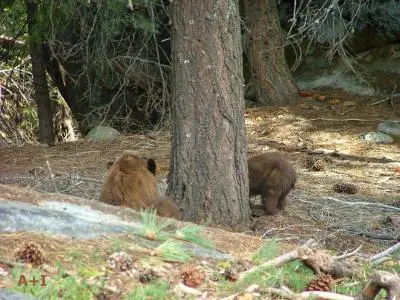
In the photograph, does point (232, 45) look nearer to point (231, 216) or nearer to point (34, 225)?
point (231, 216)

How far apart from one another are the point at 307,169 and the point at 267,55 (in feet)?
13.9

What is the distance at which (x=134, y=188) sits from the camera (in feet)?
24.3

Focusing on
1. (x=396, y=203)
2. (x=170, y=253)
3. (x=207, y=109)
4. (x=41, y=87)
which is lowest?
(x=396, y=203)

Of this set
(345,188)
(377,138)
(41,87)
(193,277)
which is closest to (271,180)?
(345,188)

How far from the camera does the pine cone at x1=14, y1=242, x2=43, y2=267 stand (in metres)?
4.41

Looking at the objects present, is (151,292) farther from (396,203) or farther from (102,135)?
(102,135)

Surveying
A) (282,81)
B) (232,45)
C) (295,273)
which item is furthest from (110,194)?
(282,81)

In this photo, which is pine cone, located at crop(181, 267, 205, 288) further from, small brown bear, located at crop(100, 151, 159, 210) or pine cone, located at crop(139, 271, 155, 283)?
small brown bear, located at crop(100, 151, 159, 210)

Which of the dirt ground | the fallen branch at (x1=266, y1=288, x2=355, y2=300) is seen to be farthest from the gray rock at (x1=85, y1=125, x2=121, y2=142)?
the fallen branch at (x1=266, y1=288, x2=355, y2=300)

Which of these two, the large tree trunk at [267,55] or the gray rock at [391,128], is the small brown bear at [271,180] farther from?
the large tree trunk at [267,55]

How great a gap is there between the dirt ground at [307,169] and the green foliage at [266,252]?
295 mm

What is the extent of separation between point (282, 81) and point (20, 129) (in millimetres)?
6919

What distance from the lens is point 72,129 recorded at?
63.3 feet

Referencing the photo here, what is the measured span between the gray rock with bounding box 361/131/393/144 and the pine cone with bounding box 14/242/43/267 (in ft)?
33.1
